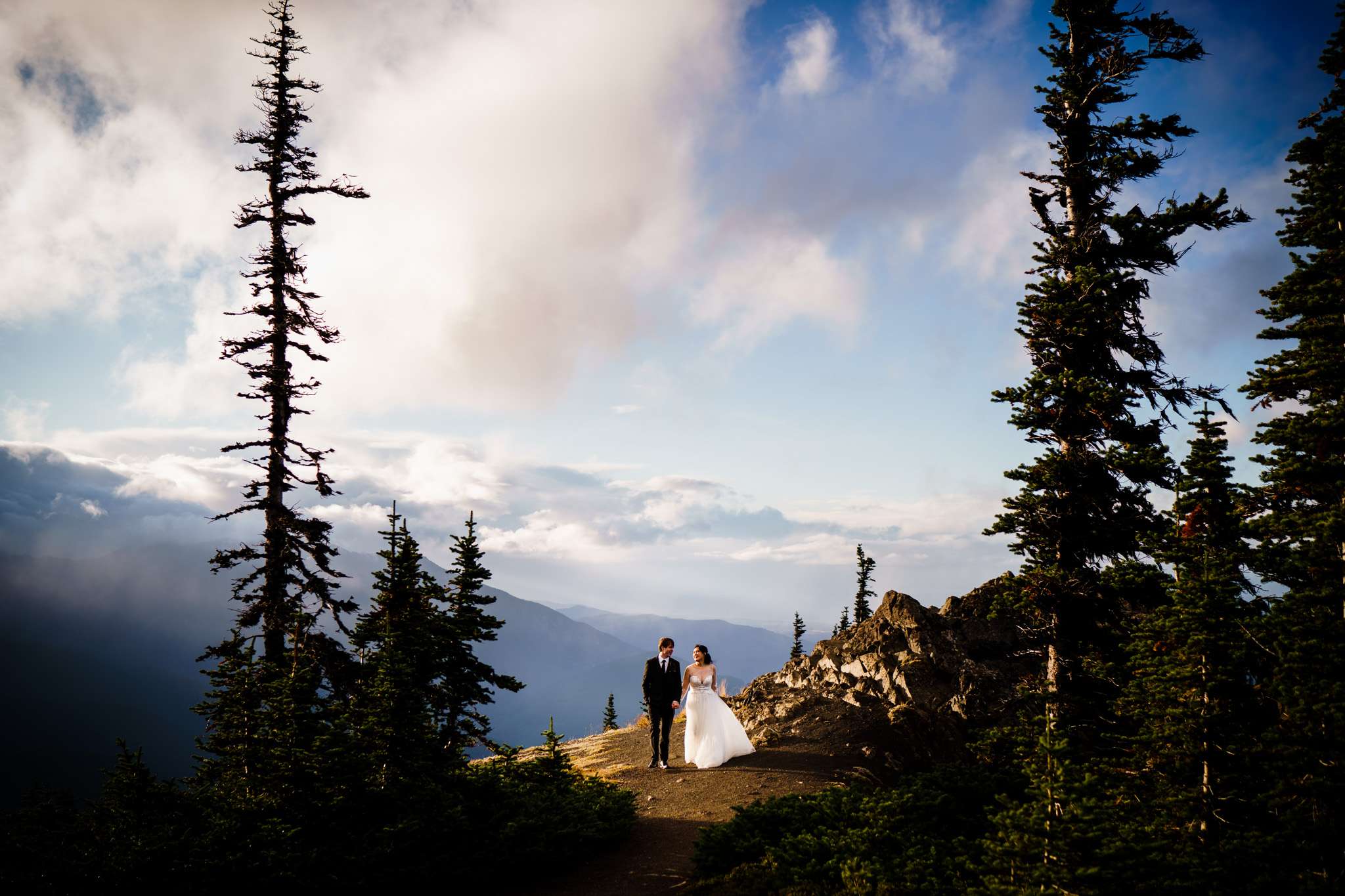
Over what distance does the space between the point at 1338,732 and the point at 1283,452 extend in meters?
4.97

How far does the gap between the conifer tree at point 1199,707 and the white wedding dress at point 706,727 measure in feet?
30.8

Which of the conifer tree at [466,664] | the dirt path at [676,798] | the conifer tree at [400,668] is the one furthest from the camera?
the conifer tree at [466,664]

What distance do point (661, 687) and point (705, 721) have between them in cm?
163

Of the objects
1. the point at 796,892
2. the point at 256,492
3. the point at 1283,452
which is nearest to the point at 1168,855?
the point at 796,892

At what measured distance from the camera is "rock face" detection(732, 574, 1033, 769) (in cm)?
1689

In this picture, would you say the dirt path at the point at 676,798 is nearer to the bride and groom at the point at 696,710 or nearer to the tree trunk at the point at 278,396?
the bride and groom at the point at 696,710

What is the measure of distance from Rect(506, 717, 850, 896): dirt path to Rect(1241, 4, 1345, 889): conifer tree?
301 inches

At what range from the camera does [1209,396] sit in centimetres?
1284

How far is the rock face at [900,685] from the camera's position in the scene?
16.9 meters

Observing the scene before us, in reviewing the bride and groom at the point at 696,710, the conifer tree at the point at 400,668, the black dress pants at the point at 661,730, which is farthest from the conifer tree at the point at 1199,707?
the conifer tree at the point at 400,668

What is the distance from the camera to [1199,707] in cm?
831

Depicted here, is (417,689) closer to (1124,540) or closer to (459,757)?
(459,757)

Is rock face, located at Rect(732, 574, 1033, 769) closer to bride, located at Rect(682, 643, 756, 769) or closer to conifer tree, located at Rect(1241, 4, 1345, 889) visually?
bride, located at Rect(682, 643, 756, 769)

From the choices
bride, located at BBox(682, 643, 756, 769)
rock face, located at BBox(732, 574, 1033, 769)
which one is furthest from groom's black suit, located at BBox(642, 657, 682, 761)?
rock face, located at BBox(732, 574, 1033, 769)
